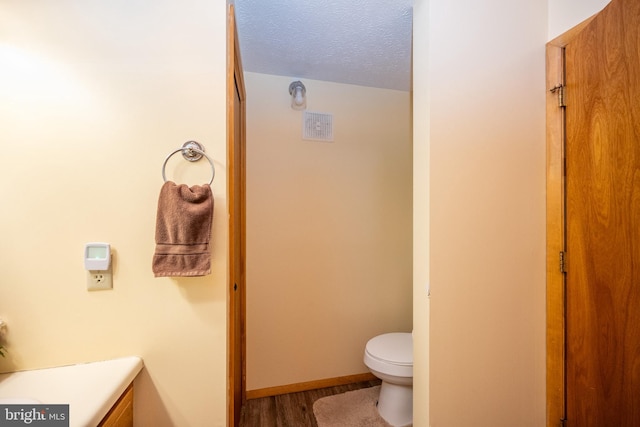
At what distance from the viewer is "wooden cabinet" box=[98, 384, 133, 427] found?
766 millimetres

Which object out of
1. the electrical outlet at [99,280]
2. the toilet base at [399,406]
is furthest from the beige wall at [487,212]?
the electrical outlet at [99,280]

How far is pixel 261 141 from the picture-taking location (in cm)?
196

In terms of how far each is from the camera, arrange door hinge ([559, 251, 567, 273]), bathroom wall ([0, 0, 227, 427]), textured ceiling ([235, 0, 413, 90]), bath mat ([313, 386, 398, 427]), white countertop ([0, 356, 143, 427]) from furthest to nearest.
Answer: bath mat ([313, 386, 398, 427])
textured ceiling ([235, 0, 413, 90])
door hinge ([559, 251, 567, 273])
bathroom wall ([0, 0, 227, 427])
white countertop ([0, 356, 143, 427])

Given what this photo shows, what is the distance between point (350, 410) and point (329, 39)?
2.48m

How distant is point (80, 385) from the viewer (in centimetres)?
80

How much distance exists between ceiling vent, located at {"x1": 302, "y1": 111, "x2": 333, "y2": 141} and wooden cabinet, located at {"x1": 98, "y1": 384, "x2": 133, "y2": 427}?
1770mm

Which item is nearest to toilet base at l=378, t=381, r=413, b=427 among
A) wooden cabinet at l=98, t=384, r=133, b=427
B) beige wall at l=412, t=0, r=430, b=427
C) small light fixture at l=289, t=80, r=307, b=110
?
beige wall at l=412, t=0, r=430, b=427

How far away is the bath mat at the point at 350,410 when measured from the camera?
167 cm

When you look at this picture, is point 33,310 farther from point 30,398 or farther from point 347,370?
point 347,370

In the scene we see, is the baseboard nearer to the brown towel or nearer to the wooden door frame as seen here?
the wooden door frame

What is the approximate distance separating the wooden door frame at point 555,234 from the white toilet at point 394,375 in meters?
0.67

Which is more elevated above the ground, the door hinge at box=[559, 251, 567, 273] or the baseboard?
the door hinge at box=[559, 251, 567, 273]

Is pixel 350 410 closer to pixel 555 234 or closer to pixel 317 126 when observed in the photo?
pixel 555 234

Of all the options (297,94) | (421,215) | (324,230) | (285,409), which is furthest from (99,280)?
(297,94)
